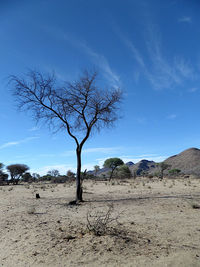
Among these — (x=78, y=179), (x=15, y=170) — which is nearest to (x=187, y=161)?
(x=15, y=170)

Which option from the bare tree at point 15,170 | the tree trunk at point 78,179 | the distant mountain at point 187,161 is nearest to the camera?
the tree trunk at point 78,179

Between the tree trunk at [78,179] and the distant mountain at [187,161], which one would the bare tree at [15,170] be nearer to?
the tree trunk at [78,179]

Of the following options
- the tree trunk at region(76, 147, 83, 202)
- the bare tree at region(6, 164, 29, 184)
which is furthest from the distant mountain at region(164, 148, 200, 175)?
the tree trunk at region(76, 147, 83, 202)

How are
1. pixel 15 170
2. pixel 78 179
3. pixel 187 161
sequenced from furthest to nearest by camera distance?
pixel 187 161 < pixel 15 170 < pixel 78 179

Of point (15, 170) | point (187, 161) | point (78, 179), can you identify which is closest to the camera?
point (78, 179)

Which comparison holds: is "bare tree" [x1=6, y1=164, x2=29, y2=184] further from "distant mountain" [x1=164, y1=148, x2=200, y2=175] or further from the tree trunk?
"distant mountain" [x1=164, y1=148, x2=200, y2=175]

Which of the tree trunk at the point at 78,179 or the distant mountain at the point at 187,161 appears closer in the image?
the tree trunk at the point at 78,179

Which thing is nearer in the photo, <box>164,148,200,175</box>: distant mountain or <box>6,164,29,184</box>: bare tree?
<box>6,164,29,184</box>: bare tree

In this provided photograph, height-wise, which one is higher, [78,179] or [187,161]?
[187,161]

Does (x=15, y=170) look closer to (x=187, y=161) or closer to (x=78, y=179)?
(x=78, y=179)

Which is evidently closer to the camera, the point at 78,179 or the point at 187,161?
the point at 78,179

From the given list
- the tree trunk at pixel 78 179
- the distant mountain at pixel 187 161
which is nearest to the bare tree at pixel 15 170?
the tree trunk at pixel 78 179

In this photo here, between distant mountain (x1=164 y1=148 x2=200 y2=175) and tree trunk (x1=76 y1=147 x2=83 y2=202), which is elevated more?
distant mountain (x1=164 y1=148 x2=200 y2=175)

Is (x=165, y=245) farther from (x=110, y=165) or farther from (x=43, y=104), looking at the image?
(x=110, y=165)
